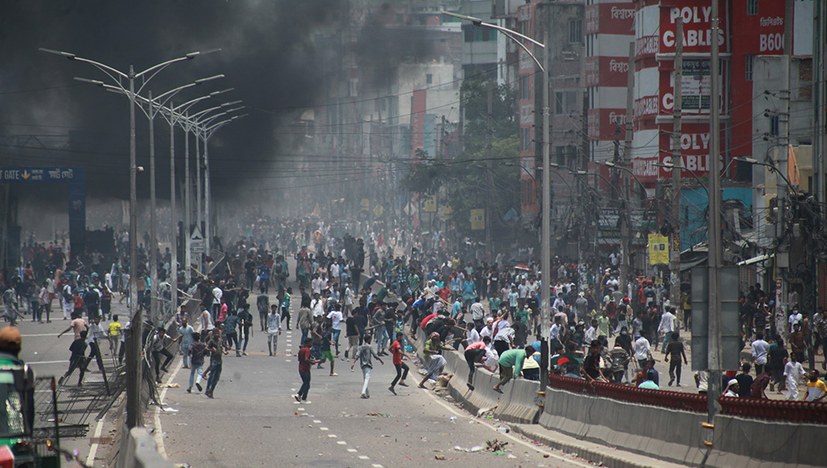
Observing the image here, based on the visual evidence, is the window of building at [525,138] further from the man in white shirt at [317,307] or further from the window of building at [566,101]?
the man in white shirt at [317,307]

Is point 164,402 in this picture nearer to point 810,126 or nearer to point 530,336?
point 530,336

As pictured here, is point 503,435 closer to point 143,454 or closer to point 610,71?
point 143,454

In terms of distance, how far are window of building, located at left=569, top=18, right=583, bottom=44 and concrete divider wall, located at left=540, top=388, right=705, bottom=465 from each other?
5501 cm

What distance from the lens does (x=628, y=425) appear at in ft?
59.7

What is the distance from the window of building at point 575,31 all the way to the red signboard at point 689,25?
25311mm

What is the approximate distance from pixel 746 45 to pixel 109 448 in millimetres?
34982

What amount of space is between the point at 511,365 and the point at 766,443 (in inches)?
443

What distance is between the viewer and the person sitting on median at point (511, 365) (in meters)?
25.2

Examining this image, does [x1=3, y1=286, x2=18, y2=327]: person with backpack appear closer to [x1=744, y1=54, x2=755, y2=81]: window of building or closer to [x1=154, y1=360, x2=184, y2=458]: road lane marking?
[x1=154, y1=360, x2=184, y2=458]: road lane marking

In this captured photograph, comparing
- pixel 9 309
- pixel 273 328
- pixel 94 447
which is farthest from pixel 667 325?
pixel 9 309

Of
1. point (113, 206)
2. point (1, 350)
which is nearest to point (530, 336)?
point (1, 350)

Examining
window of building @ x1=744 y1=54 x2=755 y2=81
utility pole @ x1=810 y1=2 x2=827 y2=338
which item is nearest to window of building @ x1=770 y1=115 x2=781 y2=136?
utility pole @ x1=810 y1=2 x2=827 y2=338

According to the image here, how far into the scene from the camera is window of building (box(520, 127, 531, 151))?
248 feet

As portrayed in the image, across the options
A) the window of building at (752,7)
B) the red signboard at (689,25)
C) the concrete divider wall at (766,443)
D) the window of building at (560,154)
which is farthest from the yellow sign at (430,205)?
the concrete divider wall at (766,443)
